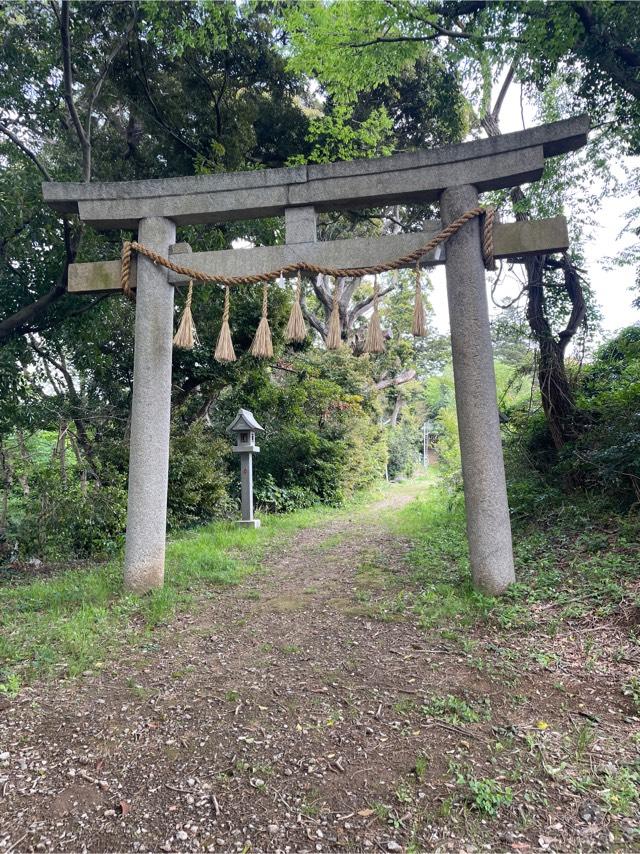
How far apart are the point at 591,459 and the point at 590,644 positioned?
101 inches

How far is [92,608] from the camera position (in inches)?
154

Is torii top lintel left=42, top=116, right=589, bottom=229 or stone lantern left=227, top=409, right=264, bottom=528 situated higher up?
torii top lintel left=42, top=116, right=589, bottom=229

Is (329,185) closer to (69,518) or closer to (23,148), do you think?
(23,148)

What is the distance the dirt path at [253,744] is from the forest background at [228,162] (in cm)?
308

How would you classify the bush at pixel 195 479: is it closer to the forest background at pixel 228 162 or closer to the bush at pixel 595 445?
the forest background at pixel 228 162

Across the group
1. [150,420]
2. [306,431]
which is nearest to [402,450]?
[306,431]

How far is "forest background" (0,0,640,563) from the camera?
5371 millimetres

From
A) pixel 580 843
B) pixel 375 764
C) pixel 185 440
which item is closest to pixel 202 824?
pixel 375 764

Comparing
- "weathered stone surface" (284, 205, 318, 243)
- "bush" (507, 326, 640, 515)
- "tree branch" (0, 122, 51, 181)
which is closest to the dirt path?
"bush" (507, 326, 640, 515)

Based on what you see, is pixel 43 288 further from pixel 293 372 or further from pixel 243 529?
pixel 293 372

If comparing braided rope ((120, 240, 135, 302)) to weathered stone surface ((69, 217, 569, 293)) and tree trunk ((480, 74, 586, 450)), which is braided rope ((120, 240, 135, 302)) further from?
tree trunk ((480, 74, 586, 450))

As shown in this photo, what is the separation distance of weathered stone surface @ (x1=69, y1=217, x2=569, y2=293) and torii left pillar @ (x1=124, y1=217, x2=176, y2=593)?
0.63 feet

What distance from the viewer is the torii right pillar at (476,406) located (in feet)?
12.5

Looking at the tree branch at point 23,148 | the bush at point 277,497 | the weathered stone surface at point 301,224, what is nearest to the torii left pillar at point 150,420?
the weathered stone surface at point 301,224
